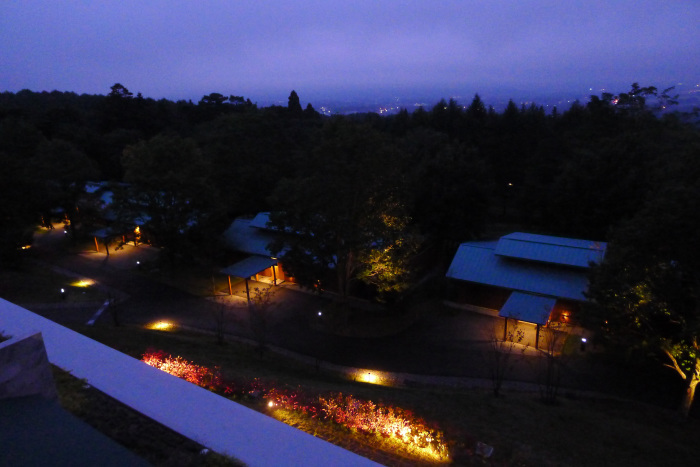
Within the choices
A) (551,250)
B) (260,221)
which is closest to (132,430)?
(551,250)

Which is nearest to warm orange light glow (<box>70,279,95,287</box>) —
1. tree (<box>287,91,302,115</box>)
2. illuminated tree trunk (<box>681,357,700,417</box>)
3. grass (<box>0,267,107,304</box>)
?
grass (<box>0,267,107,304</box>)

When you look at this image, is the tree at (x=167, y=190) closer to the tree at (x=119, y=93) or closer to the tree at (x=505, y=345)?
the tree at (x=505, y=345)

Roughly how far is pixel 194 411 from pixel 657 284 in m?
10.2

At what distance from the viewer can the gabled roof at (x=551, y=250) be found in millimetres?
15891

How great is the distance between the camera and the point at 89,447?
11.5 ft

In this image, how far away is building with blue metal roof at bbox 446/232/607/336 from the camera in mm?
15039

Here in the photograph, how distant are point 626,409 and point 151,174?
64.7 feet

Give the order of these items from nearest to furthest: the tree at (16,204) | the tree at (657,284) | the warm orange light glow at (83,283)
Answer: the tree at (657,284), the tree at (16,204), the warm orange light glow at (83,283)

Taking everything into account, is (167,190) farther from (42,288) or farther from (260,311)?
(260,311)

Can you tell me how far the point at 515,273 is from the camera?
1653 centimetres

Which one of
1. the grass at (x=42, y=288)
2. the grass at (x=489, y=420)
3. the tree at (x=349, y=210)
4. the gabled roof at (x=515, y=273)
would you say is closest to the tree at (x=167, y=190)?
the grass at (x=42, y=288)

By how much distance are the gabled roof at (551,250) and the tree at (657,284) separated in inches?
187

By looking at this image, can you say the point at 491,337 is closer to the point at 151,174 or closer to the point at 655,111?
the point at 151,174

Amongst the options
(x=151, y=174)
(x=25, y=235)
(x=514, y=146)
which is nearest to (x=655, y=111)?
(x=514, y=146)
